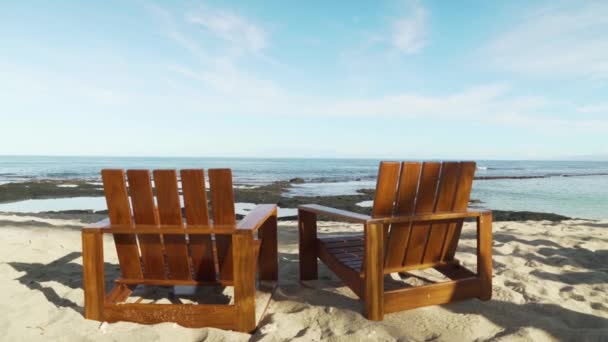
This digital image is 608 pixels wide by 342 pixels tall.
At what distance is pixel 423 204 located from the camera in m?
2.57

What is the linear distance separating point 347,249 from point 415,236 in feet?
2.47

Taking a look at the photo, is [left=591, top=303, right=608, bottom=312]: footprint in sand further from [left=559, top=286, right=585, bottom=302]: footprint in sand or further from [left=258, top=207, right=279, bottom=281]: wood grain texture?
[left=258, top=207, right=279, bottom=281]: wood grain texture

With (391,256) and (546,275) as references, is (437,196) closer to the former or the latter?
(391,256)

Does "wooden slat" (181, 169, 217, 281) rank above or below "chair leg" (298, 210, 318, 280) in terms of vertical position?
above

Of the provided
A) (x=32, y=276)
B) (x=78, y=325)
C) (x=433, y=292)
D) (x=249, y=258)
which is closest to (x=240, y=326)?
(x=249, y=258)

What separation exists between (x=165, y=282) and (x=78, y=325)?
56 cm

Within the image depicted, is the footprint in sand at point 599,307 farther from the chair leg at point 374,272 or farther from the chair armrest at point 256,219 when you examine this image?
the chair armrest at point 256,219

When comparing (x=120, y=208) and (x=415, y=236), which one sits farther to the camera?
(x=415, y=236)

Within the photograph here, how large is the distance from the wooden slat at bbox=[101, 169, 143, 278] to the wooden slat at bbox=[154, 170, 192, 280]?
0.22 m

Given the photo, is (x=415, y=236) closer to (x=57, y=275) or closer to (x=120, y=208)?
(x=120, y=208)

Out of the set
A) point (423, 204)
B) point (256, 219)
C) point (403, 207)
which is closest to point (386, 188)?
point (403, 207)

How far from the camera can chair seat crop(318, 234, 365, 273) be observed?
2857mm

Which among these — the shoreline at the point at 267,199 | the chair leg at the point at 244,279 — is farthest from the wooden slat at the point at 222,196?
the shoreline at the point at 267,199

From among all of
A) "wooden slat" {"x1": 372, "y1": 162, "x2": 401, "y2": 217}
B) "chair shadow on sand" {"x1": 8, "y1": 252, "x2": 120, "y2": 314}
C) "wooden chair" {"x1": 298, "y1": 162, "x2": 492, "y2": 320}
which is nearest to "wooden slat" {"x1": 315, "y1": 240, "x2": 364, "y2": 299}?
"wooden chair" {"x1": 298, "y1": 162, "x2": 492, "y2": 320}
